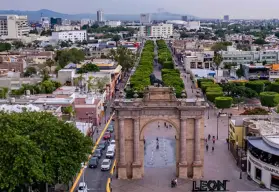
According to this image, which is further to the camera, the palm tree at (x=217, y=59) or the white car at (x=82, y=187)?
the palm tree at (x=217, y=59)

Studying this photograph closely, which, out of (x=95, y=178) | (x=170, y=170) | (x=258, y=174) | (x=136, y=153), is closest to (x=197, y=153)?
(x=170, y=170)

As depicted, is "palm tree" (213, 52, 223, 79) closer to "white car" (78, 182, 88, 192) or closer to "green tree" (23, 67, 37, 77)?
"green tree" (23, 67, 37, 77)

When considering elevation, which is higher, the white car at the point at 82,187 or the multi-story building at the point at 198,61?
the multi-story building at the point at 198,61

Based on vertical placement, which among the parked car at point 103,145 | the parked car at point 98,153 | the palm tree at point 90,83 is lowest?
the parked car at point 103,145

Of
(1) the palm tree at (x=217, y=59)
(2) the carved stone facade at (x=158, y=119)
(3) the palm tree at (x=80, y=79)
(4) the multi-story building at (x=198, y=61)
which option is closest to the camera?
(2) the carved stone facade at (x=158, y=119)

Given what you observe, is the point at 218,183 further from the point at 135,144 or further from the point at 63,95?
the point at 63,95

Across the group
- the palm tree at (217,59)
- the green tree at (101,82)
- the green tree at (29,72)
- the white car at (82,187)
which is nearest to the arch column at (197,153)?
the white car at (82,187)

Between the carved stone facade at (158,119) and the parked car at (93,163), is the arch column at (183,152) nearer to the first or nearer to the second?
the carved stone facade at (158,119)

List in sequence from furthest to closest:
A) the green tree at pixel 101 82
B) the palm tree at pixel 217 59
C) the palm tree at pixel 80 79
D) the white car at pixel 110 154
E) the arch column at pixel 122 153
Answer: the palm tree at pixel 217 59
the palm tree at pixel 80 79
the green tree at pixel 101 82
the white car at pixel 110 154
the arch column at pixel 122 153
